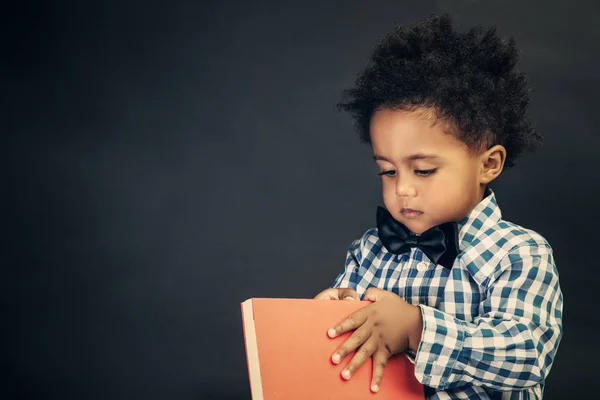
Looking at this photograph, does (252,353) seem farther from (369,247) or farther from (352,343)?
(369,247)

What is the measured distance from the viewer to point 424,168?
1131mm

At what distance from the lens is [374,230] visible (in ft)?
4.46

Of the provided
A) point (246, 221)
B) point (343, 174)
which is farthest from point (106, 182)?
point (343, 174)

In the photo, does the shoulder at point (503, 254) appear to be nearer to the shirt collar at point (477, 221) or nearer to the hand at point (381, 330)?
the shirt collar at point (477, 221)

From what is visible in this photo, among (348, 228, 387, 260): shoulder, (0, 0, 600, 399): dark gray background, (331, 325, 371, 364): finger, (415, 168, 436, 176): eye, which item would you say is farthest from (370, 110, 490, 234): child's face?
(0, 0, 600, 399): dark gray background

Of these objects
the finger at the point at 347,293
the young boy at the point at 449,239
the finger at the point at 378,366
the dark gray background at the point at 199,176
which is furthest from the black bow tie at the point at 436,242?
the dark gray background at the point at 199,176

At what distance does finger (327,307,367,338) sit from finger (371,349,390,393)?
0.05m

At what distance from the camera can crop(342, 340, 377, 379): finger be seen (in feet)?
3.21

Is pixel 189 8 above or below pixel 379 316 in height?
above

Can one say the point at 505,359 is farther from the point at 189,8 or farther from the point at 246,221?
the point at 189,8

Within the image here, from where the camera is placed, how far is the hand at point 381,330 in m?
1.00

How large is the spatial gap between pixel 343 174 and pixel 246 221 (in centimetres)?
29

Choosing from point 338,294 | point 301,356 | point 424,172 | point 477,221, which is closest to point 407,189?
point 424,172

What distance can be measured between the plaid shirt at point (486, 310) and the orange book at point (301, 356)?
9cm
